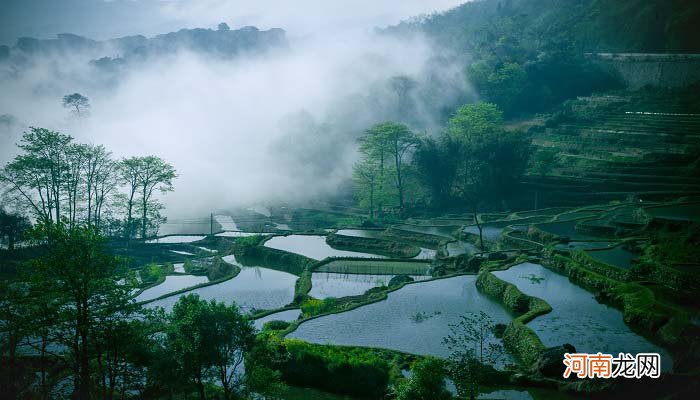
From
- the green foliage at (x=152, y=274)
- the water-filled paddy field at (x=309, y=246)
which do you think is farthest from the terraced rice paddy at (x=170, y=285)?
the water-filled paddy field at (x=309, y=246)

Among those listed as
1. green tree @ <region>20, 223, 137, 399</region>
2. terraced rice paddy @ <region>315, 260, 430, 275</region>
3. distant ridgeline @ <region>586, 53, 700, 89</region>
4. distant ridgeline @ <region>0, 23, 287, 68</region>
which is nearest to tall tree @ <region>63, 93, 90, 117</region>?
distant ridgeline @ <region>0, 23, 287, 68</region>

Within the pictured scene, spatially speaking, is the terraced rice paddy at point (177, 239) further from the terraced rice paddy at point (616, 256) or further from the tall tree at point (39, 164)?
the terraced rice paddy at point (616, 256)

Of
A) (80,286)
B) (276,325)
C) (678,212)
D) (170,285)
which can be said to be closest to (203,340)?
(80,286)

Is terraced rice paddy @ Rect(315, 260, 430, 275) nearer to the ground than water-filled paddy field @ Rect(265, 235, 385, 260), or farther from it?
nearer to the ground

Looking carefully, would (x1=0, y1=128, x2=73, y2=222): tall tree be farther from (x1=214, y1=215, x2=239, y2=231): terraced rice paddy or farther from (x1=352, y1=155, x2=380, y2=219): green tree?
(x1=352, y1=155, x2=380, y2=219): green tree

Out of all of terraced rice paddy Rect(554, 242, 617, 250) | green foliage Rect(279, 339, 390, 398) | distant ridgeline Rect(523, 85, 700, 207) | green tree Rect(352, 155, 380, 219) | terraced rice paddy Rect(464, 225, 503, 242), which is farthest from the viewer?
green tree Rect(352, 155, 380, 219)

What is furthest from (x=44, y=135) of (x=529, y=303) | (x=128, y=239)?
(x=529, y=303)
